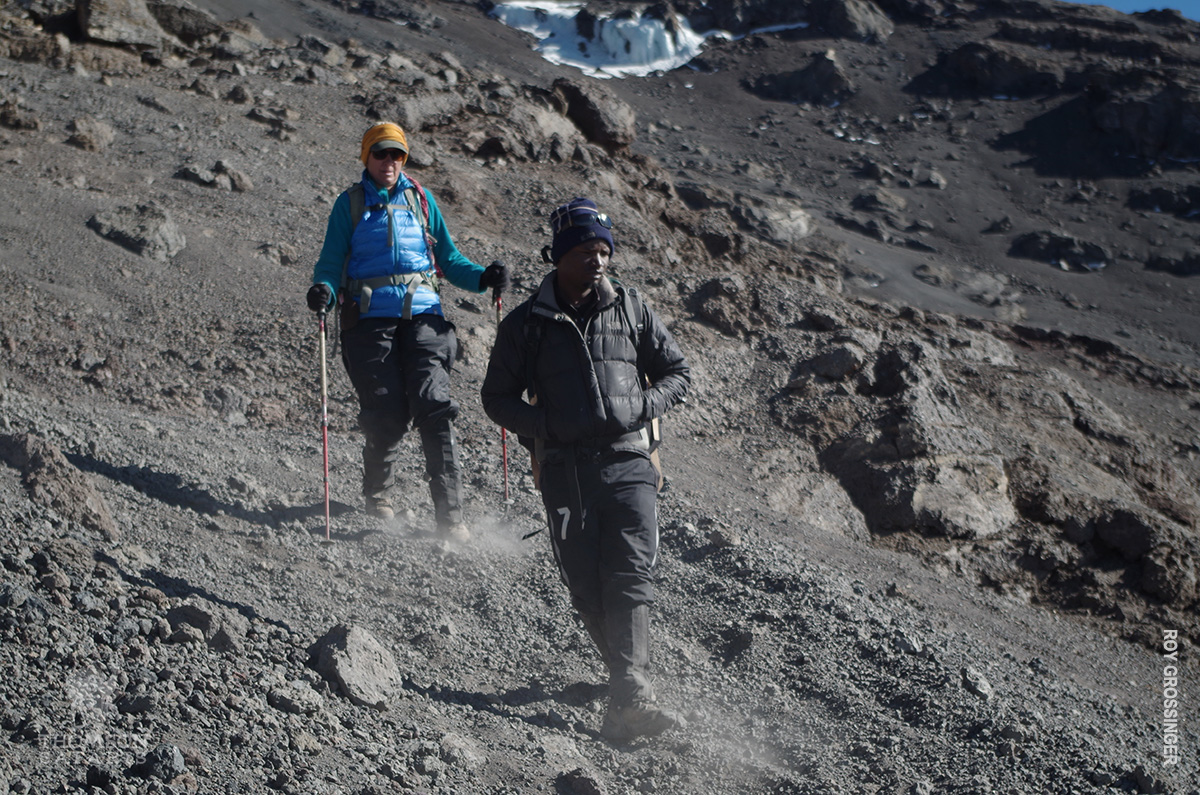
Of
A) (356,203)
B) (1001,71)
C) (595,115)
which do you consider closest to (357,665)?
(356,203)

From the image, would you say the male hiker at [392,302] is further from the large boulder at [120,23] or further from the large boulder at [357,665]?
the large boulder at [120,23]

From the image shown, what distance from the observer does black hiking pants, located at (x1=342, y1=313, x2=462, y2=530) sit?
5145mm

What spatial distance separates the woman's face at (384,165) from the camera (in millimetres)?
5012

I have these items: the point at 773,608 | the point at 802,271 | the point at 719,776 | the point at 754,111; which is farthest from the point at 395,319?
the point at 754,111

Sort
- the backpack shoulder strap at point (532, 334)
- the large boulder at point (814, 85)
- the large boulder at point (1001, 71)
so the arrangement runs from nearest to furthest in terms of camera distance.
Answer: the backpack shoulder strap at point (532, 334)
the large boulder at point (1001, 71)
the large boulder at point (814, 85)

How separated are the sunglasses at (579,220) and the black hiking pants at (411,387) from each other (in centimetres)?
162

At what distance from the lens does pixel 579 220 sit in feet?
12.2

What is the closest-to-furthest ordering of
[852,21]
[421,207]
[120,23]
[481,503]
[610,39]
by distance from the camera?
[421,207] → [481,503] → [120,23] → [610,39] → [852,21]

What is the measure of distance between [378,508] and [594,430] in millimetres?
2254

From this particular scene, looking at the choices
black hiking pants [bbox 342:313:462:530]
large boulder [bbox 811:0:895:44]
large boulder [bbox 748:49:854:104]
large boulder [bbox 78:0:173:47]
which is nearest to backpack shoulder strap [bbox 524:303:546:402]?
black hiking pants [bbox 342:313:462:530]

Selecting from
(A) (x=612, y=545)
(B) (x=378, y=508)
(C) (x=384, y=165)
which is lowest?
(B) (x=378, y=508)

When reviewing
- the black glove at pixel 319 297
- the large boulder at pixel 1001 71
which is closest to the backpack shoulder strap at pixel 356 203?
the black glove at pixel 319 297

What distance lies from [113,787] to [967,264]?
2669cm

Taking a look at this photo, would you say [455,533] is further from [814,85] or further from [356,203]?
[814,85]
